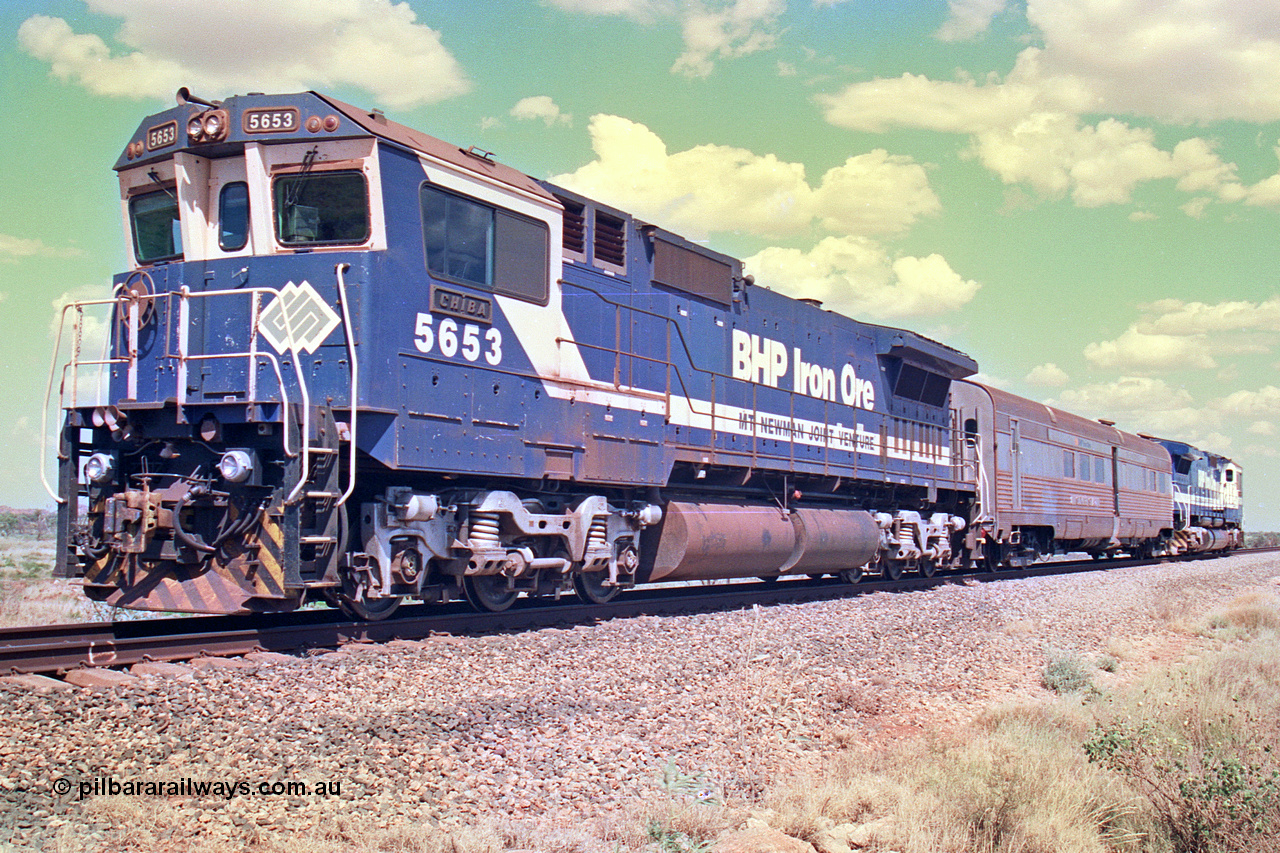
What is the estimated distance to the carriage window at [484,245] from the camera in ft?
27.1

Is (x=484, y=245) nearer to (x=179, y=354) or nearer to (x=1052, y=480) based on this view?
(x=179, y=354)

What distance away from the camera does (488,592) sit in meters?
9.50

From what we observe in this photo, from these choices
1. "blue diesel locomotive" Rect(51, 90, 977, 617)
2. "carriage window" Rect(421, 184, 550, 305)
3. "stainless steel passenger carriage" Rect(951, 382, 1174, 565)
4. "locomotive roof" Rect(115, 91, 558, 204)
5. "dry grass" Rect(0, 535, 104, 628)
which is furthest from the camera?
"stainless steel passenger carriage" Rect(951, 382, 1174, 565)

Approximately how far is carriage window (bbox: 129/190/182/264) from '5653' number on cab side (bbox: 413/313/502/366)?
7.28 ft

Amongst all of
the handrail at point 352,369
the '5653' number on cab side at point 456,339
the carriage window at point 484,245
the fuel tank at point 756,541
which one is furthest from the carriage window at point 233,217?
the fuel tank at point 756,541

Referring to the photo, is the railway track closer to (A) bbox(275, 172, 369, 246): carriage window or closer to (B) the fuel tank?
(B) the fuel tank

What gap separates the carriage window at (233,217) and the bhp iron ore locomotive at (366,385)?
0.06 feet

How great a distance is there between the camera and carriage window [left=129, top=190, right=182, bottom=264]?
27.5ft

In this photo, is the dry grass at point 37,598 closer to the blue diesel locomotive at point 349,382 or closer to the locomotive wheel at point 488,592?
the blue diesel locomotive at point 349,382

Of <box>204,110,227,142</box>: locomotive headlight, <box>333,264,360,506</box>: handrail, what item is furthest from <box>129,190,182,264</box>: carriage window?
<box>333,264,360,506</box>: handrail

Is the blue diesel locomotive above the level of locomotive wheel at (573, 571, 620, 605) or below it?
above

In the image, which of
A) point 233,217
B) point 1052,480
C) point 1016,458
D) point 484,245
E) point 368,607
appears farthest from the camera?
point 1052,480

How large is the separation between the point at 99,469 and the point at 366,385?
2.32 meters

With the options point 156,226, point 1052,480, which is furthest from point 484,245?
point 1052,480
